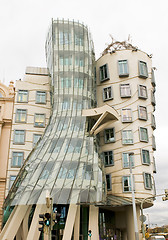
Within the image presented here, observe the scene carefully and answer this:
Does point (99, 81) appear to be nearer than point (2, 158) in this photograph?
No

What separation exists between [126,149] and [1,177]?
14759 millimetres

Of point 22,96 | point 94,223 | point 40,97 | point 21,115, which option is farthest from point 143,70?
point 94,223

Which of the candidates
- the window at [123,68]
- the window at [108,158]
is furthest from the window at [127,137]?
the window at [123,68]

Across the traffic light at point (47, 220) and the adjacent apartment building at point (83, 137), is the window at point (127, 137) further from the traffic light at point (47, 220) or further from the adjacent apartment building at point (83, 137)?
the traffic light at point (47, 220)

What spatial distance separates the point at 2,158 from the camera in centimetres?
3177

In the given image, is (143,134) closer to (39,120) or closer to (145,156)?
(145,156)

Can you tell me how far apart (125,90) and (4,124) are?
52.1 feet

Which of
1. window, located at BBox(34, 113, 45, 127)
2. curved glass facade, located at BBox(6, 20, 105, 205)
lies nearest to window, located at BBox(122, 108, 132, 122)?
curved glass facade, located at BBox(6, 20, 105, 205)

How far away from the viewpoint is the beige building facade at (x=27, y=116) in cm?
3190

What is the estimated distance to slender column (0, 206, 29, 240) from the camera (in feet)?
76.6

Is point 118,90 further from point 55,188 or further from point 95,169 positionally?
point 55,188

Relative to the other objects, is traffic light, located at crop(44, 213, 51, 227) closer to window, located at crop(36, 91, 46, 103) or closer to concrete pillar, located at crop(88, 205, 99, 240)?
concrete pillar, located at crop(88, 205, 99, 240)

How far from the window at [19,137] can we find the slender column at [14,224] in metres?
9.39

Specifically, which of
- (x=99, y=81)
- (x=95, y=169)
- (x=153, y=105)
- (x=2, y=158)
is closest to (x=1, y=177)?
(x=2, y=158)
